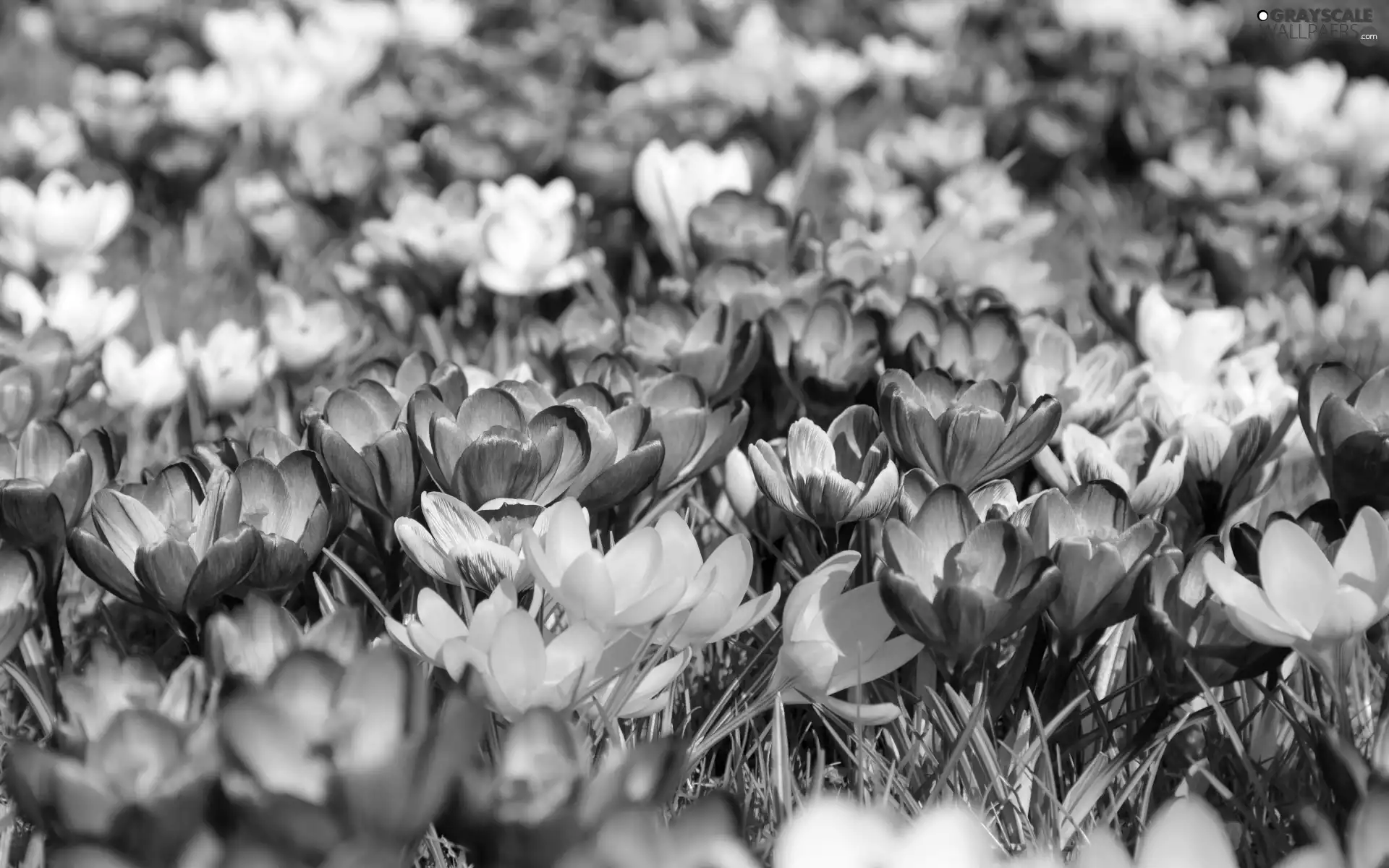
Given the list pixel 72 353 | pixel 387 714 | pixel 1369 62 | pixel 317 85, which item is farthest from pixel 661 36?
pixel 387 714

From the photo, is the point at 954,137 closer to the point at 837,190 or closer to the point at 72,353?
the point at 837,190

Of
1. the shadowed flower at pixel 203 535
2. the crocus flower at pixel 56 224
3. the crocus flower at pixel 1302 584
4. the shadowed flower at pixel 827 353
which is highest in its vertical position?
the crocus flower at pixel 1302 584

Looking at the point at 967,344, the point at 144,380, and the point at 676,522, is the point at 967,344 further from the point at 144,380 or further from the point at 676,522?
the point at 144,380

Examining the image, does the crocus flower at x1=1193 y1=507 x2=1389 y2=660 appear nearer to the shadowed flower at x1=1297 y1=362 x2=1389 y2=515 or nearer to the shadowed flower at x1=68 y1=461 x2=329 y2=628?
the shadowed flower at x1=1297 y1=362 x2=1389 y2=515

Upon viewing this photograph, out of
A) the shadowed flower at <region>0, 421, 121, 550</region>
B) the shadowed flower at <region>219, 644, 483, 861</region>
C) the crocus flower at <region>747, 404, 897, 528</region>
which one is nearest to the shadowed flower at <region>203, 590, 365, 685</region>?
the shadowed flower at <region>219, 644, 483, 861</region>

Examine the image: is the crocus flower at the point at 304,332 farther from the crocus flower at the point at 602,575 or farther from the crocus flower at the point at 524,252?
the crocus flower at the point at 602,575

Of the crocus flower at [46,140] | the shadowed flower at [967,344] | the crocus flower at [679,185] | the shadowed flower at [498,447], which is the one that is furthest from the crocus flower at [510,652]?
the crocus flower at [46,140]

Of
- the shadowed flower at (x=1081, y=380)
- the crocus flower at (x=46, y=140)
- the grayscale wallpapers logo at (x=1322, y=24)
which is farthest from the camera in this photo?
the grayscale wallpapers logo at (x=1322, y=24)
